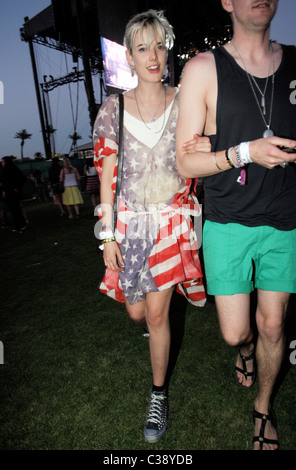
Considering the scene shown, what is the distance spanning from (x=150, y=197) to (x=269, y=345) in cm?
114

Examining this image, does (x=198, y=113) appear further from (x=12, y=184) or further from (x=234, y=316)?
(x=12, y=184)

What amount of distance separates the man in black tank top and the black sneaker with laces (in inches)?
22.1

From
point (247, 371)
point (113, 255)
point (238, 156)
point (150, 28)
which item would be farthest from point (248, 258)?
point (150, 28)

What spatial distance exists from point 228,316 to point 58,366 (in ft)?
5.62

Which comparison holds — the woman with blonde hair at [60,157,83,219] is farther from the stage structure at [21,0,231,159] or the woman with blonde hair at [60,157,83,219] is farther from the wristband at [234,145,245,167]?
the wristband at [234,145,245,167]

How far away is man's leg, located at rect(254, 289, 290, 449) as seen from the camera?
159 cm

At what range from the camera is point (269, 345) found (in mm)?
1630

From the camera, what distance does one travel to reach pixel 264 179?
154 cm

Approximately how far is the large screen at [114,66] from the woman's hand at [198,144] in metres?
12.1

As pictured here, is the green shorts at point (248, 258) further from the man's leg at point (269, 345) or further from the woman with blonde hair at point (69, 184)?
the woman with blonde hair at point (69, 184)

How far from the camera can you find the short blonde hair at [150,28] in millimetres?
1716

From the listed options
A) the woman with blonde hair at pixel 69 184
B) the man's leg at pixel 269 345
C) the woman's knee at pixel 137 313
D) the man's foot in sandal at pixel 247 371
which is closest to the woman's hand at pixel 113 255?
the woman's knee at pixel 137 313

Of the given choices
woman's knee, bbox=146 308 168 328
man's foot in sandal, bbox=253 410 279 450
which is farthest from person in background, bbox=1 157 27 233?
man's foot in sandal, bbox=253 410 279 450
